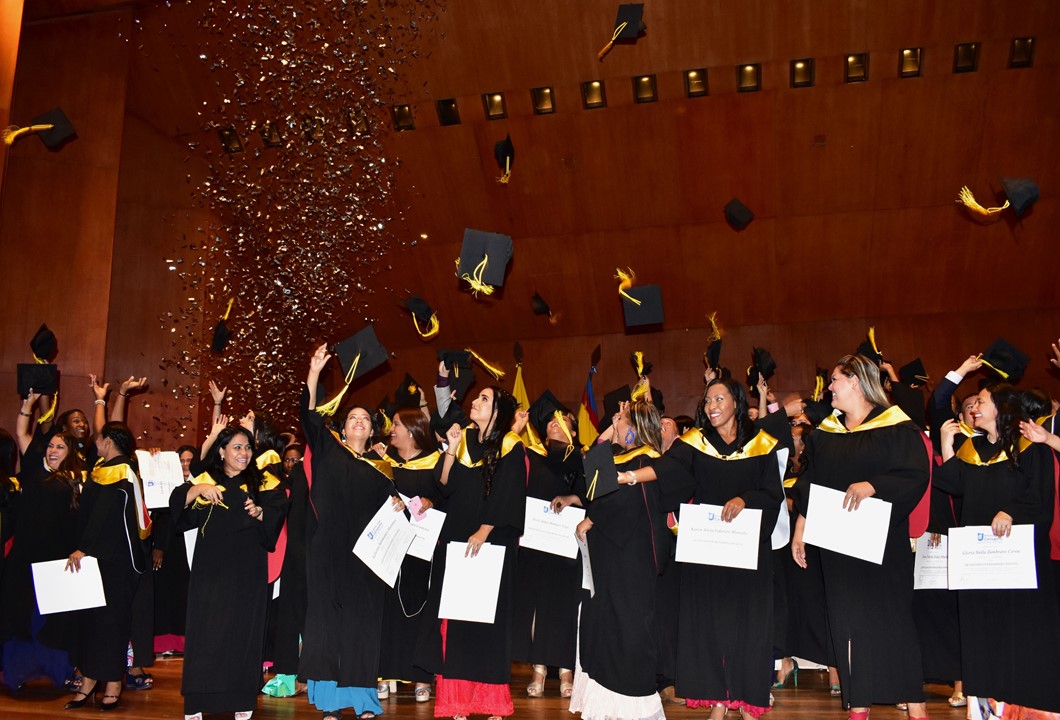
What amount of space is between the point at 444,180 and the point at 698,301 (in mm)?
4072

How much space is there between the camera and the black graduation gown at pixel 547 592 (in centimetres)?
635

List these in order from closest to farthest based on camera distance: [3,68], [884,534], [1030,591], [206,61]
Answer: [884,534] → [1030,591] → [3,68] → [206,61]

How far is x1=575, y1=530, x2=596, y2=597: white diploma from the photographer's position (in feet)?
16.7

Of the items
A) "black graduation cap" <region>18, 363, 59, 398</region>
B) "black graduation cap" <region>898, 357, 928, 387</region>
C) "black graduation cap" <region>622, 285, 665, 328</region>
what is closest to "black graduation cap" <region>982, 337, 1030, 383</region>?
"black graduation cap" <region>898, 357, 928, 387</region>

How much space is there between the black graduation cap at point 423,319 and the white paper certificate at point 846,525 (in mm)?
5352

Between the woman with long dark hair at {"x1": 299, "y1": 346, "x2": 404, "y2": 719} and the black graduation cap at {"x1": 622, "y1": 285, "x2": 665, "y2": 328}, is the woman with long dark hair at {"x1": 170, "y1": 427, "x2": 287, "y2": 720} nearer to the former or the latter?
the woman with long dark hair at {"x1": 299, "y1": 346, "x2": 404, "y2": 719}

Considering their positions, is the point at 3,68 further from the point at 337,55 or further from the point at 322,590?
the point at 322,590

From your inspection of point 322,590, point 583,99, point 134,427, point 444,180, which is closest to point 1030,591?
point 322,590

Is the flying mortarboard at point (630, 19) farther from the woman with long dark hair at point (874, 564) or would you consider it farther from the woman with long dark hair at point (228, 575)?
the woman with long dark hair at point (228, 575)

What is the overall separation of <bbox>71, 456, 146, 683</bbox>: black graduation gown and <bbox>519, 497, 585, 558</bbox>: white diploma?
2.75m

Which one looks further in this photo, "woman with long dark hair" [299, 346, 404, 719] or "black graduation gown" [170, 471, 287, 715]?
"black graduation gown" [170, 471, 287, 715]

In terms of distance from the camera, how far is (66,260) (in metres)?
10.9

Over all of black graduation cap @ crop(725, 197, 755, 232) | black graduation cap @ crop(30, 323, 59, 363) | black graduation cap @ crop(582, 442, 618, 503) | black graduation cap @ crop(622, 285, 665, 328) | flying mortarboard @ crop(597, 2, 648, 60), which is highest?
flying mortarboard @ crop(597, 2, 648, 60)

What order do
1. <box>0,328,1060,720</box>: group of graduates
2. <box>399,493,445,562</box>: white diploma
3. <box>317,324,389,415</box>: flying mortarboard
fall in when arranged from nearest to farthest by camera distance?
<box>0,328,1060,720</box>: group of graduates, <box>399,493,445,562</box>: white diploma, <box>317,324,389,415</box>: flying mortarboard
